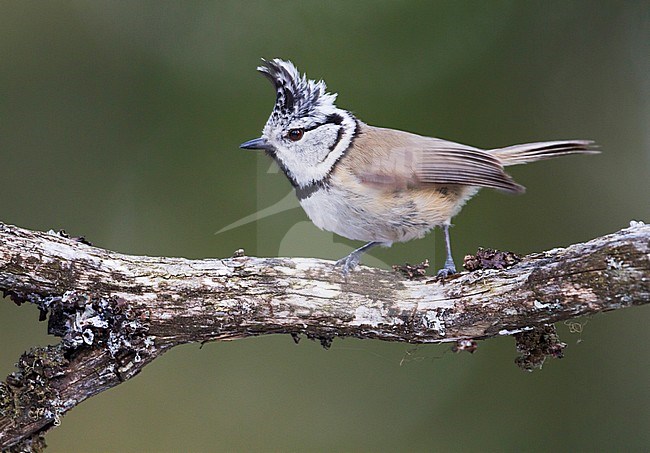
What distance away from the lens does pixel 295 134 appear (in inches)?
99.1

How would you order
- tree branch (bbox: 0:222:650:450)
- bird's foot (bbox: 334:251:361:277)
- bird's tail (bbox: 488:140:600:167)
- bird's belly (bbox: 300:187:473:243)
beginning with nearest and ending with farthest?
tree branch (bbox: 0:222:650:450) < bird's foot (bbox: 334:251:361:277) < bird's belly (bbox: 300:187:473:243) < bird's tail (bbox: 488:140:600:167)

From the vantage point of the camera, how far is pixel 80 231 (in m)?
4.10

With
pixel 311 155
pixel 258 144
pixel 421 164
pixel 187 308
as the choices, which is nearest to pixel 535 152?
pixel 421 164

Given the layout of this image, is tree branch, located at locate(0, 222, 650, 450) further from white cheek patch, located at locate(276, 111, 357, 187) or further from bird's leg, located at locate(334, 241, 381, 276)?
white cheek patch, located at locate(276, 111, 357, 187)

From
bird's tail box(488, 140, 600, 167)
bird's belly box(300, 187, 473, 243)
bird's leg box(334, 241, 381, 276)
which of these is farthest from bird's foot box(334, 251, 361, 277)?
bird's tail box(488, 140, 600, 167)

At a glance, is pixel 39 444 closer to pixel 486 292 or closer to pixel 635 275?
pixel 486 292

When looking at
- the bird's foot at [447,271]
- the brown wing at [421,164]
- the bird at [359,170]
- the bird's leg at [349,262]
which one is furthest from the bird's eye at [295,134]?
the bird's foot at [447,271]

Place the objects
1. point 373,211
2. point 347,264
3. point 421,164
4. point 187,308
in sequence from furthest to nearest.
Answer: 1. point 421,164
2. point 373,211
3. point 347,264
4. point 187,308

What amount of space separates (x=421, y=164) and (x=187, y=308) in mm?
944

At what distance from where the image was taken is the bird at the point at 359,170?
8.04 ft

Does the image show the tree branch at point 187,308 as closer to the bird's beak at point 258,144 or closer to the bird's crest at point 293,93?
the bird's beak at point 258,144

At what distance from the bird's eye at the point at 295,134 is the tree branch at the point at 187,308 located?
47cm

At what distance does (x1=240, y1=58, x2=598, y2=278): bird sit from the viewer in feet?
8.04

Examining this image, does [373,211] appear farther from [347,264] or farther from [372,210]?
[347,264]
